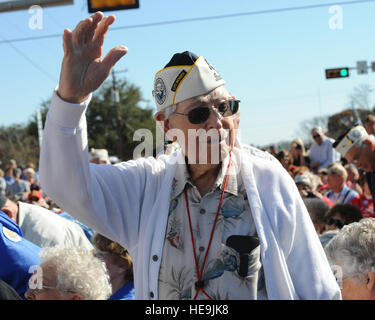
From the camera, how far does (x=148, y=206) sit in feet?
6.06

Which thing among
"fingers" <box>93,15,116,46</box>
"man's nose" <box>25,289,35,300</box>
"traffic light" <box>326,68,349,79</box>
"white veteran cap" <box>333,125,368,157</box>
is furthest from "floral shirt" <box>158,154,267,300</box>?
"traffic light" <box>326,68,349,79</box>

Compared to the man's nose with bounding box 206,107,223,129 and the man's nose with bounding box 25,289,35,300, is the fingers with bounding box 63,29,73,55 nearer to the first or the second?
the man's nose with bounding box 206,107,223,129

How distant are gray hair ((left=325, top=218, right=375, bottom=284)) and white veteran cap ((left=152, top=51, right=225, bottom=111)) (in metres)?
0.99

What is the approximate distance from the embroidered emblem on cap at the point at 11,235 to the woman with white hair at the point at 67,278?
35 centimetres

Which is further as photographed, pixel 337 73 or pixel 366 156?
pixel 337 73

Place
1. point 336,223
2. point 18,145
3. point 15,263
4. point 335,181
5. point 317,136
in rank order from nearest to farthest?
point 15,263 < point 336,223 < point 335,181 < point 317,136 < point 18,145

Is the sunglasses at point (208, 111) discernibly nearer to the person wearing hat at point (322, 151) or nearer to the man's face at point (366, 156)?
the man's face at point (366, 156)

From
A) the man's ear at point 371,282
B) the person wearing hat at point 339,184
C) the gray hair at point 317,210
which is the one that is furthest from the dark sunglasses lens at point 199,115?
the person wearing hat at point 339,184

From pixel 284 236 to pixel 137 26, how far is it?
36.6ft

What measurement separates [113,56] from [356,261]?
1.44 m

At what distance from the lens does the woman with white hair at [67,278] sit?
227 cm

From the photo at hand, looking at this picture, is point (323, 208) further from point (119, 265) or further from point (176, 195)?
point (176, 195)

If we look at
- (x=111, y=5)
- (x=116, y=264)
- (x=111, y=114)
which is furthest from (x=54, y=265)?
(x=111, y=114)

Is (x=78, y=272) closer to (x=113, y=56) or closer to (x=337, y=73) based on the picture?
(x=113, y=56)
